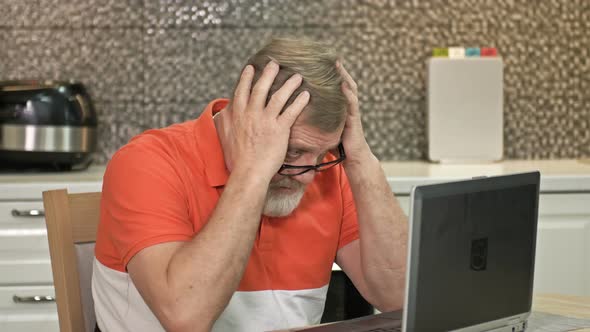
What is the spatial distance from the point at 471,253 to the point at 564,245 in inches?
58.7

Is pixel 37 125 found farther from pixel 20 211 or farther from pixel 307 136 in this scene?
pixel 307 136

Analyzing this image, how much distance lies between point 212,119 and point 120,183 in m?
0.25

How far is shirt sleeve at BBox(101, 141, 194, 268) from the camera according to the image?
1545mm

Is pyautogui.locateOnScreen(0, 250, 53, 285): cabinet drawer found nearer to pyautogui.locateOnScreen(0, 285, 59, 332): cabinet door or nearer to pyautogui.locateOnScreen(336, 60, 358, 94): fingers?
pyautogui.locateOnScreen(0, 285, 59, 332): cabinet door

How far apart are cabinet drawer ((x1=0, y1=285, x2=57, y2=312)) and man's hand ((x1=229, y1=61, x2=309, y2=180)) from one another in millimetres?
1169

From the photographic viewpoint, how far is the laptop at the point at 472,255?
48.8 inches

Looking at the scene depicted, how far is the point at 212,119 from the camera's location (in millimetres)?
1765

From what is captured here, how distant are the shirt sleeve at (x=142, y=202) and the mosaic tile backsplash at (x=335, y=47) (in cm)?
144

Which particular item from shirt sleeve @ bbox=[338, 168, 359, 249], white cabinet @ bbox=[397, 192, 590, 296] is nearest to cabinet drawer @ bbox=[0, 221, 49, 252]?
shirt sleeve @ bbox=[338, 168, 359, 249]

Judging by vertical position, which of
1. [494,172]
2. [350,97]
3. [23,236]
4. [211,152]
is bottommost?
[23,236]

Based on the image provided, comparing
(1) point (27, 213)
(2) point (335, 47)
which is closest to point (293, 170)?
(1) point (27, 213)

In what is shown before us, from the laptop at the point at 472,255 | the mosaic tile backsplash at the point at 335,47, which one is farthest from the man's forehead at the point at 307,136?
the mosaic tile backsplash at the point at 335,47

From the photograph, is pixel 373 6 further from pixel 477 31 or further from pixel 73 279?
pixel 73 279

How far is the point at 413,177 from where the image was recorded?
2607 mm
